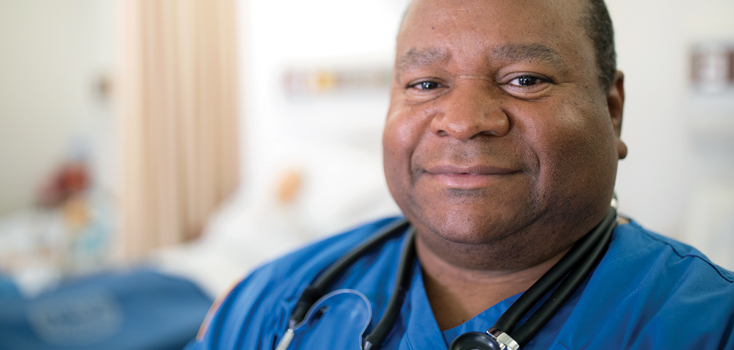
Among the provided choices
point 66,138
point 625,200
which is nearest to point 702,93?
point 625,200

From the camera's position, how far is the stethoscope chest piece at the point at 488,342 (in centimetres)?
60

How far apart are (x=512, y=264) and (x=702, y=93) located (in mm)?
894

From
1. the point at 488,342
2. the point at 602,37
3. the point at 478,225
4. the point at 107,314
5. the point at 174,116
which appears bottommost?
the point at 107,314

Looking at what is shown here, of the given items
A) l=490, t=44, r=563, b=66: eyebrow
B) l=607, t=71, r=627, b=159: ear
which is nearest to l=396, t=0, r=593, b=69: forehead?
l=490, t=44, r=563, b=66: eyebrow

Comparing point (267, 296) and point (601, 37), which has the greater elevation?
point (601, 37)

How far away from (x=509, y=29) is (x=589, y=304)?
0.38 metres

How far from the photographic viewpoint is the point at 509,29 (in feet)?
2.16

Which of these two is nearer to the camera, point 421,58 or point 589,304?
point 589,304

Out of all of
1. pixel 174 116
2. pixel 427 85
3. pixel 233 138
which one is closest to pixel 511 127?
pixel 427 85

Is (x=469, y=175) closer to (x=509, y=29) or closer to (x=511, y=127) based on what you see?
(x=511, y=127)

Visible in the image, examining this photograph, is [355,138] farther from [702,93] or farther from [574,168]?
[574,168]

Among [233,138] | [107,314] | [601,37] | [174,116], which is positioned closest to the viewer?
[601,37]

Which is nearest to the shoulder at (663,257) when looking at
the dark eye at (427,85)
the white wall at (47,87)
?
the dark eye at (427,85)

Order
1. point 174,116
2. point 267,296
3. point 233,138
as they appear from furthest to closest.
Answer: point 233,138, point 174,116, point 267,296
